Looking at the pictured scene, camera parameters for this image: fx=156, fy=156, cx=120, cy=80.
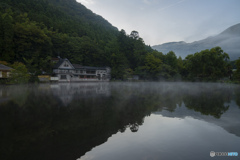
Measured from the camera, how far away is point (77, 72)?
2074 inches

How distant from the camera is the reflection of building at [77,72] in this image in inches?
1870

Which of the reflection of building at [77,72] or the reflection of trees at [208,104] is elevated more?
the reflection of building at [77,72]

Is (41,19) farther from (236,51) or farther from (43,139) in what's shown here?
(236,51)

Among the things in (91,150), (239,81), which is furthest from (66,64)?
(239,81)

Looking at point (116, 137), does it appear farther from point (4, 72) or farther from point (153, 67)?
point (153, 67)

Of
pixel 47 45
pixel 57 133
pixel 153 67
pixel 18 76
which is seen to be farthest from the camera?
pixel 153 67

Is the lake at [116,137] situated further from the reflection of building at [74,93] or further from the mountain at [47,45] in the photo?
the mountain at [47,45]

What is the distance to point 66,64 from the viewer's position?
49.0 metres

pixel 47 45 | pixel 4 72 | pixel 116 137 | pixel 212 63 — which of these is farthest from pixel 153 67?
pixel 116 137

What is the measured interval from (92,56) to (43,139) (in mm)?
58596

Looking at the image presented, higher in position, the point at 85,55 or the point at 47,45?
the point at 47,45

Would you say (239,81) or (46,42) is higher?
(46,42)

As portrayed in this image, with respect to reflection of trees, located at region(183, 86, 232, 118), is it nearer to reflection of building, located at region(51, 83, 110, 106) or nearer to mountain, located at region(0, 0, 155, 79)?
reflection of building, located at region(51, 83, 110, 106)

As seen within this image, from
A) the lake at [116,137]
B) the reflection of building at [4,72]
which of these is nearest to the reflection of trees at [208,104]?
the lake at [116,137]
